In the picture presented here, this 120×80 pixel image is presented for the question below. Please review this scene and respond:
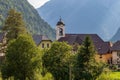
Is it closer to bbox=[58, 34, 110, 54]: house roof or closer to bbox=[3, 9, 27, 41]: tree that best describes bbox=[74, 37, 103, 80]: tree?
bbox=[3, 9, 27, 41]: tree

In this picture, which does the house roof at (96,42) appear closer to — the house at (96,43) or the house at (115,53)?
the house at (96,43)

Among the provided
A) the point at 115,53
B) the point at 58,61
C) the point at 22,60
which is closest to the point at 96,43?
the point at 115,53

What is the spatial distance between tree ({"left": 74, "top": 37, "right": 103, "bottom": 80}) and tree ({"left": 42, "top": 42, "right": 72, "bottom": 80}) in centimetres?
223

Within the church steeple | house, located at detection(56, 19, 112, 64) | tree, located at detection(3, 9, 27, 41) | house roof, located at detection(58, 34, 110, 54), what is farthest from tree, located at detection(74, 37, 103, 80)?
the church steeple

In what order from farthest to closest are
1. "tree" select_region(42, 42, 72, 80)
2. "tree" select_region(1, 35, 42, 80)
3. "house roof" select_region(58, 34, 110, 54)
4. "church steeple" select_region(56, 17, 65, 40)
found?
"church steeple" select_region(56, 17, 65, 40), "house roof" select_region(58, 34, 110, 54), "tree" select_region(42, 42, 72, 80), "tree" select_region(1, 35, 42, 80)

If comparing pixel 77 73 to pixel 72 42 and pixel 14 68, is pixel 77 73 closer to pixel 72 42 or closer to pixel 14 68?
pixel 14 68

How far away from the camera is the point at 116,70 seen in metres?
97.1

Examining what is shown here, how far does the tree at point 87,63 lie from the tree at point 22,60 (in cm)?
525

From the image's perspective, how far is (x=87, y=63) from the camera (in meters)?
58.1

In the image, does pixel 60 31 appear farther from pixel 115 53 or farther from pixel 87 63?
pixel 87 63

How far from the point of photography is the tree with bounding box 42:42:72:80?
59.7 m

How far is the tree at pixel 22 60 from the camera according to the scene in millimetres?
54812

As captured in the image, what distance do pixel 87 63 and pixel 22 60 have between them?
8590 mm

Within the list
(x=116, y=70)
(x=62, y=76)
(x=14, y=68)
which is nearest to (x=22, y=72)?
(x=14, y=68)
